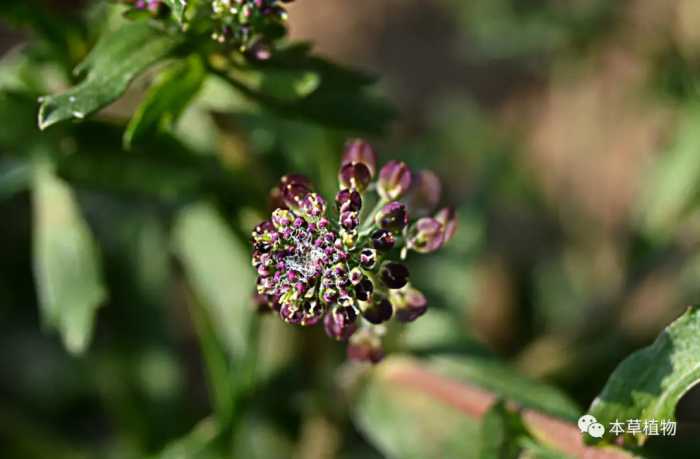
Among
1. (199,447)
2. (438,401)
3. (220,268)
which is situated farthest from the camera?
(220,268)

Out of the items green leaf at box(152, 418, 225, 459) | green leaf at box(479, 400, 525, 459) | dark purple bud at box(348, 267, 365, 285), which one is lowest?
green leaf at box(152, 418, 225, 459)

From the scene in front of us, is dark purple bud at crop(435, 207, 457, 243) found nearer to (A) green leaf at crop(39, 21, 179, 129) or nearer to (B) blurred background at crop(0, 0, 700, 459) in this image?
(B) blurred background at crop(0, 0, 700, 459)

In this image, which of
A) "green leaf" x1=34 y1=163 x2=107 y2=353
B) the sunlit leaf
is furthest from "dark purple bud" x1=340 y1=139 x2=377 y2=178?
"green leaf" x1=34 y1=163 x2=107 y2=353

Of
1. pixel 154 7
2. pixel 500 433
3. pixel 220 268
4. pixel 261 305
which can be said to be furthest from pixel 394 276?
pixel 220 268

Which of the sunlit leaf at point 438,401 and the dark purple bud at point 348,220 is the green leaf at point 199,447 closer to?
the sunlit leaf at point 438,401

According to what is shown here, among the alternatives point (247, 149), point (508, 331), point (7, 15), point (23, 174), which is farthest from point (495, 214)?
point (7, 15)

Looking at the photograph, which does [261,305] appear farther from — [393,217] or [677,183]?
[677,183]
